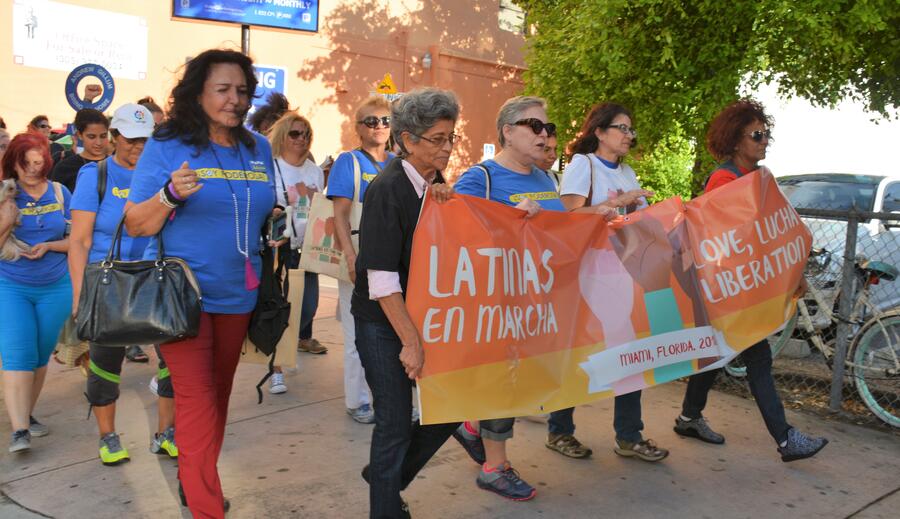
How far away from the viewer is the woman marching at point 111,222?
4207 millimetres

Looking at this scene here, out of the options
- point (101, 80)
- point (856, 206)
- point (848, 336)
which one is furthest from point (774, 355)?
point (101, 80)

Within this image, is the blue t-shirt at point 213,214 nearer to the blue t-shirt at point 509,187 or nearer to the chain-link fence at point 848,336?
the blue t-shirt at point 509,187

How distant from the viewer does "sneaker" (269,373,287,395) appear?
227 inches

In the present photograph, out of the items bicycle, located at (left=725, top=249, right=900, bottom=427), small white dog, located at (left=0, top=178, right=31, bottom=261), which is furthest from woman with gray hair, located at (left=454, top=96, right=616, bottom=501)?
small white dog, located at (left=0, top=178, right=31, bottom=261)

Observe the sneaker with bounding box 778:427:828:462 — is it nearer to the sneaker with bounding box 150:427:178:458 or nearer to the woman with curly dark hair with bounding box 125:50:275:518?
the woman with curly dark hair with bounding box 125:50:275:518

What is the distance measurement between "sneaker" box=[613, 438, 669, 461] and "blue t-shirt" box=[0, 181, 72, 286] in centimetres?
337

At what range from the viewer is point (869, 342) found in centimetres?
569

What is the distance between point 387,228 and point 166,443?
85.1 inches

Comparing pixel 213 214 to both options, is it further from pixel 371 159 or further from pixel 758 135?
pixel 758 135

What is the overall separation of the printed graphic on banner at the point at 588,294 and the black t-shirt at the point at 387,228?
65 millimetres

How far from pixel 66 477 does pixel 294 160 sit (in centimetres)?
265

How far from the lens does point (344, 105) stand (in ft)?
61.5

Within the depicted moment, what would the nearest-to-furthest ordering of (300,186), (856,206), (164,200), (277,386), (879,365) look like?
1. (164,200)
2. (879,365)
3. (277,386)
4. (300,186)
5. (856,206)

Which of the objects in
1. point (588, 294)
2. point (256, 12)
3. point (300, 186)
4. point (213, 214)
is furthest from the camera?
point (256, 12)
